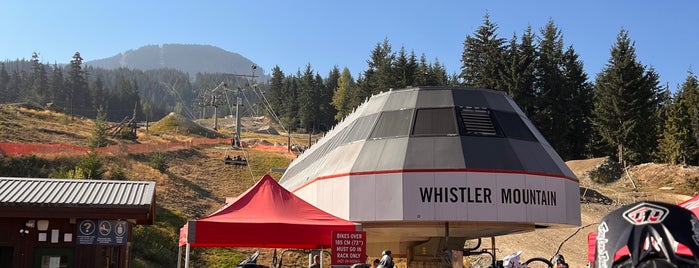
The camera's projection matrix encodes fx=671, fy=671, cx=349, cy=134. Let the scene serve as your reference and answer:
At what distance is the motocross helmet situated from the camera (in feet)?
12.0

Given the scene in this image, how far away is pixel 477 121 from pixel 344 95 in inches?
4175

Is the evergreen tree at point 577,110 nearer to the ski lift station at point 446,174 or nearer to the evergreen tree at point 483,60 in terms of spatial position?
the evergreen tree at point 483,60

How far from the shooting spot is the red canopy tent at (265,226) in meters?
15.8

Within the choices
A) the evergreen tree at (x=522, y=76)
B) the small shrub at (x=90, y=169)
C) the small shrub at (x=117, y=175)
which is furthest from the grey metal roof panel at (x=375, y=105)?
the evergreen tree at (x=522, y=76)

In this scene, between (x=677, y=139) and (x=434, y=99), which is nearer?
(x=434, y=99)

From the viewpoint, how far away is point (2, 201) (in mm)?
16453

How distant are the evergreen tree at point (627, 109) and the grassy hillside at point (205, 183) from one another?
702 centimetres

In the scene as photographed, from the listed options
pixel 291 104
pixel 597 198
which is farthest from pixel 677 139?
pixel 291 104

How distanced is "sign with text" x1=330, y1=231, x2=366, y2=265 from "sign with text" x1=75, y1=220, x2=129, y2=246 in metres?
5.51

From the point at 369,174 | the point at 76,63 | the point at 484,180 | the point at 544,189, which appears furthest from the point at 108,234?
the point at 76,63

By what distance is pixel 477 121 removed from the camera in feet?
75.3

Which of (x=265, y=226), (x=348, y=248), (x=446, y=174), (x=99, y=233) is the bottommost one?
(x=348, y=248)

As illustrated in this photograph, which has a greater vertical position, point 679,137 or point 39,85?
point 39,85

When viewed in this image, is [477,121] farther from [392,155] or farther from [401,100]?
[392,155]
